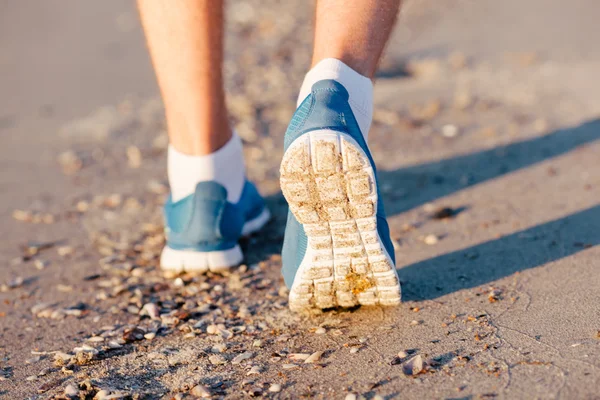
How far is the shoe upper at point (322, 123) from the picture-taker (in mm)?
1732

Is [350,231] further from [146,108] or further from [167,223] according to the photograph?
[146,108]

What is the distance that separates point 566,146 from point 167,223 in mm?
1788

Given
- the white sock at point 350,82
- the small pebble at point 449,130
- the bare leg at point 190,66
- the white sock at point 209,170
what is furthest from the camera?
the small pebble at point 449,130

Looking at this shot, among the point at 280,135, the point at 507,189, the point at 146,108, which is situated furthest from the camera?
the point at 146,108

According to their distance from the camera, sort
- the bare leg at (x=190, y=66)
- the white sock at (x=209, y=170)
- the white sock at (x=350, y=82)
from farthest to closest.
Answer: the white sock at (x=209, y=170), the bare leg at (x=190, y=66), the white sock at (x=350, y=82)

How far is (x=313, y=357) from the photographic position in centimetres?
172

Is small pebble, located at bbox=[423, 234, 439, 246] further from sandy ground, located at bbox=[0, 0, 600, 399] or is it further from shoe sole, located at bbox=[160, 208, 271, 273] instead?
shoe sole, located at bbox=[160, 208, 271, 273]

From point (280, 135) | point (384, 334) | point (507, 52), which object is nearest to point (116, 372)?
point (384, 334)

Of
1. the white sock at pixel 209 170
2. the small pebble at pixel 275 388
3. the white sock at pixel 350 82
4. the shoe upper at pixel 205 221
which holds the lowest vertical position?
the small pebble at pixel 275 388

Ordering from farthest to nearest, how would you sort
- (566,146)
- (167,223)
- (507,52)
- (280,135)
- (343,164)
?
(507,52), (280,135), (566,146), (167,223), (343,164)

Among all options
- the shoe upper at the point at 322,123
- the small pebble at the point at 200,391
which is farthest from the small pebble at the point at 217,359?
the shoe upper at the point at 322,123

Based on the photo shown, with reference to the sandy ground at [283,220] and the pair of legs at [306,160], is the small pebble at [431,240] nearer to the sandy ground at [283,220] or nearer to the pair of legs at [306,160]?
the sandy ground at [283,220]

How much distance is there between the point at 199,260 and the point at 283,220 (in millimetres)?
557

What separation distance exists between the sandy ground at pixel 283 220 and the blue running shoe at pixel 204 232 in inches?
2.2
